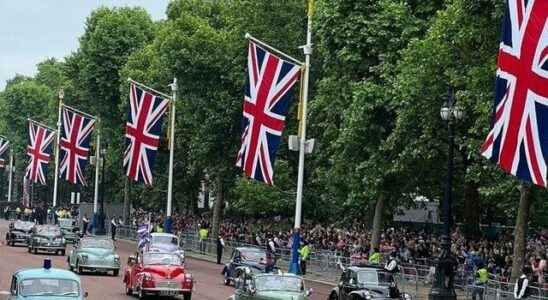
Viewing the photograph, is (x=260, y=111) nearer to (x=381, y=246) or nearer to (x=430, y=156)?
(x=430, y=156)

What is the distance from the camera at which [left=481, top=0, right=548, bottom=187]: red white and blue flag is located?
24391 millimetres

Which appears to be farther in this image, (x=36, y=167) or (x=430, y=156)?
(x=36, y=167)

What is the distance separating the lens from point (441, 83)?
4041cm

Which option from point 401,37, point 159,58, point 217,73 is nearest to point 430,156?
point 401,37

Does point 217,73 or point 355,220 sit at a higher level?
point 217,73

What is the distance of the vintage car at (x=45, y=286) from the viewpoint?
22.9 metres

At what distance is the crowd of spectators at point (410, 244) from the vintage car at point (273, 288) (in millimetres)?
9338

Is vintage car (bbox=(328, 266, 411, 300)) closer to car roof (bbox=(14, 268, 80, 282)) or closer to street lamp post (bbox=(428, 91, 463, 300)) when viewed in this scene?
street lamp post (bbox=(428, 91, 463, 300))

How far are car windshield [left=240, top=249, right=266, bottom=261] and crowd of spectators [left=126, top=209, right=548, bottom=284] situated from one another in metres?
4.68

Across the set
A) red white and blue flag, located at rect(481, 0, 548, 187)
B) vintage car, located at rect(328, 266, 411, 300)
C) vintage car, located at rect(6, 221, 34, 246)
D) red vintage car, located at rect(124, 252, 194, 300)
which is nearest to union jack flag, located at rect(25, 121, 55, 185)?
vintage car, located at rect(6, 221, 34, 246)

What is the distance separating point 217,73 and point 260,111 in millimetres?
28453

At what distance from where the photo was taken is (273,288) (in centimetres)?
2834

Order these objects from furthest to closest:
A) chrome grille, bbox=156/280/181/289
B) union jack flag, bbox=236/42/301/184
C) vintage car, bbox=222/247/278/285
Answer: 1. vintage car, bbox=222/247/278/285
2. union jack flag, bbox=236/42/301/184
3. chrome grille, bbox=156/280/181/289

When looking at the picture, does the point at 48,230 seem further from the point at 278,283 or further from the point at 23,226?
the point at 278,283
